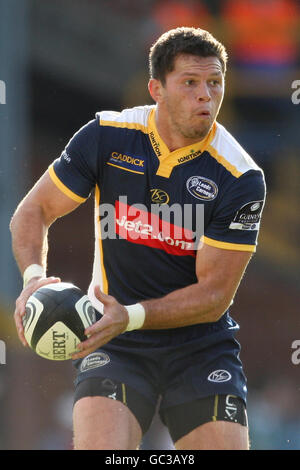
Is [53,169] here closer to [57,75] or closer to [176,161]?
[176,161]

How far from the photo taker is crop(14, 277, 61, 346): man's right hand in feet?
14.1

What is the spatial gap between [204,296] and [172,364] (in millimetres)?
429

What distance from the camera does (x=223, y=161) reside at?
4.70 meters

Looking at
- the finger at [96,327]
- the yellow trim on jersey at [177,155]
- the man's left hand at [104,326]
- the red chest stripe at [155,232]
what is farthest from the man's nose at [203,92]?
the finger at [96,327]

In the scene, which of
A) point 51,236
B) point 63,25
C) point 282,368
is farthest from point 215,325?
point 51,236

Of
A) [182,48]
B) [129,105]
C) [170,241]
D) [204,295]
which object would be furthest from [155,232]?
[129,105]

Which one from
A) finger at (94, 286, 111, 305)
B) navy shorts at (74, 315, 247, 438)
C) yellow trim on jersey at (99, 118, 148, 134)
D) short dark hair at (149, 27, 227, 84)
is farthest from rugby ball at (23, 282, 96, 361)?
short dark hair at (149, 27, 227, 84)

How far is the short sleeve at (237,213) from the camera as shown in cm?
462

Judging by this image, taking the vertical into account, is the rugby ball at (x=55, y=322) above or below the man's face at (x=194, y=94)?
below

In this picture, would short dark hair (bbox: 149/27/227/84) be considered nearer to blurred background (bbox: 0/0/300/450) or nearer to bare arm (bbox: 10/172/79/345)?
bare arm (bbox: 10/172/79/345)

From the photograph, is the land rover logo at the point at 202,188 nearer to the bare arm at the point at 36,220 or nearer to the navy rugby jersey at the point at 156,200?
the navy rugby jersey at the point at 156,200

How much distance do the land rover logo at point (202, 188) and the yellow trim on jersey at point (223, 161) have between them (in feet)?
0.39

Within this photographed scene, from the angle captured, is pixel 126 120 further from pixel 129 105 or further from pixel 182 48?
pixel 129 105

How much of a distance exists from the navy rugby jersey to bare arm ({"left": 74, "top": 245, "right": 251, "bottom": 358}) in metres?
0.07
